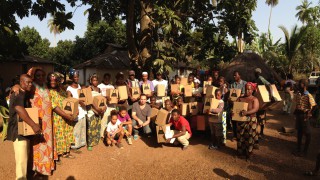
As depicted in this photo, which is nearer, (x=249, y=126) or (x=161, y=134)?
(x=249, y=126)

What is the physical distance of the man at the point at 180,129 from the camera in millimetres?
6707

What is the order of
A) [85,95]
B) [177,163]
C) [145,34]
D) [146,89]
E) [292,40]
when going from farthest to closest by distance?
[292,40] → [145,34] → [146,89] → [85,95] → [177,163]

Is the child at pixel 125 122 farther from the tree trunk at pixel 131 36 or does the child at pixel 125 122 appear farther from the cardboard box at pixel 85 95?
the tree trunk at pixel 131 36

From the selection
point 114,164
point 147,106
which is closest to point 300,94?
point 147,106

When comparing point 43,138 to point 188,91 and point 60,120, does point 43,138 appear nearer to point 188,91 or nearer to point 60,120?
point 60,120

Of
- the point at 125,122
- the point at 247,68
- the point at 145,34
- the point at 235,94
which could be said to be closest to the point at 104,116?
the point at 125,122

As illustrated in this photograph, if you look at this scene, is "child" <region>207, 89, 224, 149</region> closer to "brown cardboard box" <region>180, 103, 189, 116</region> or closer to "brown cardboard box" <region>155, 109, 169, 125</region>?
"brown cardboard box" <region>180, 103, 189, 116</region>

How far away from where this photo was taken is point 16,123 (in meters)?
4.37

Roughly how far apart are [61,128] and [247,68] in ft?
43.7

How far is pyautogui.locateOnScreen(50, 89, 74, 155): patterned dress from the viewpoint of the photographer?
17.8ft

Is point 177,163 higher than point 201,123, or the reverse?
point 201,123

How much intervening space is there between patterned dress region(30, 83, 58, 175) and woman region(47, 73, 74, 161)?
1.15 ft

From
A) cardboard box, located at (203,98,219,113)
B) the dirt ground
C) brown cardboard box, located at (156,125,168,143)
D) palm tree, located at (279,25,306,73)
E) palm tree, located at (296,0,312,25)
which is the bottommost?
the dirt ground

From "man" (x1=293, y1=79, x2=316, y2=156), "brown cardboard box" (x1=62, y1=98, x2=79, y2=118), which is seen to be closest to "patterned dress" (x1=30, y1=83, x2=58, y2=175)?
"brown cardboard box" (x1=62, y1=98, x2=79, y2=118)
